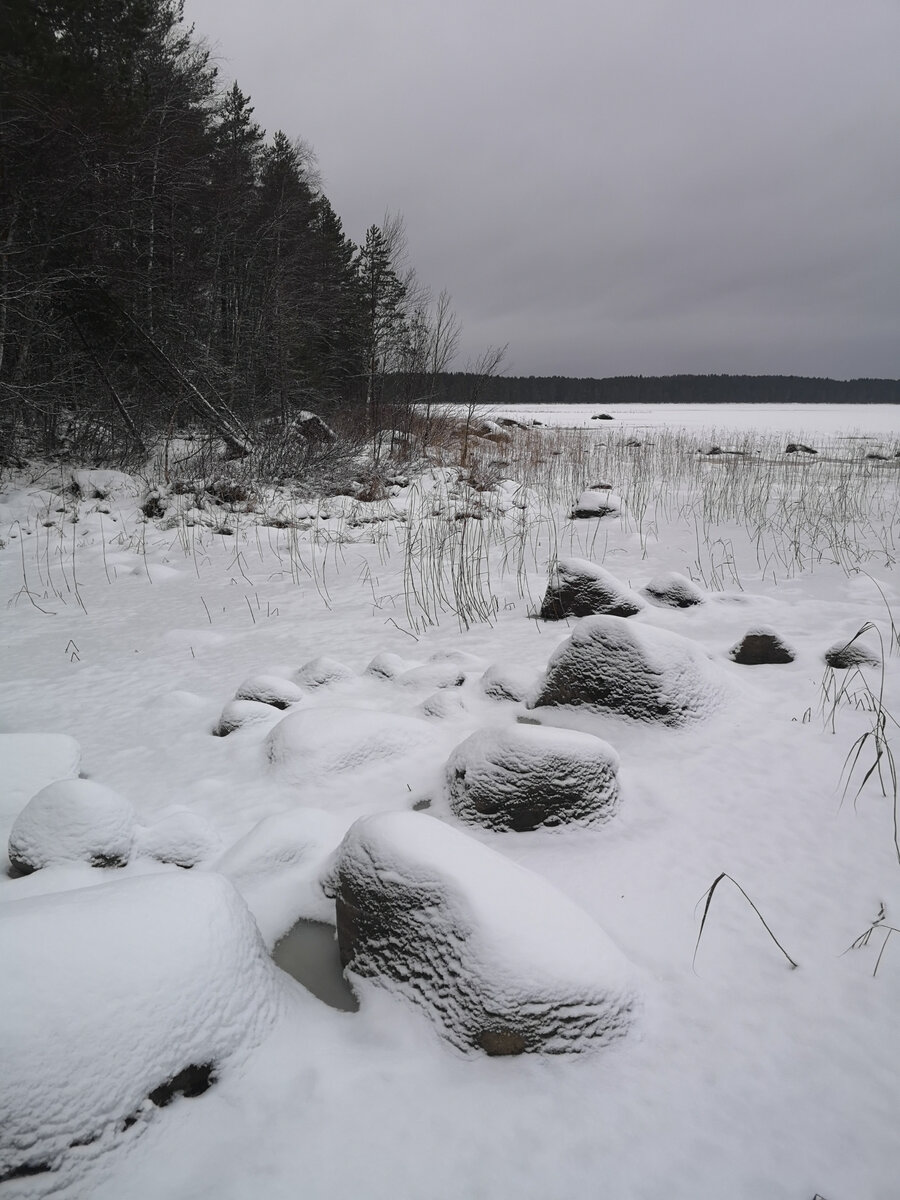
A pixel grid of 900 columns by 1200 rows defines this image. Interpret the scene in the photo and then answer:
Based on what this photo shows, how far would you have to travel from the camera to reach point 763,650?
303 cm

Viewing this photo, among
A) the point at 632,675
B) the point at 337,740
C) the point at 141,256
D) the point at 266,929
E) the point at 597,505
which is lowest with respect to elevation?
the point at 266,929

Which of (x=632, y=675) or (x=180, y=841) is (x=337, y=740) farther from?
(x=632, y=675)

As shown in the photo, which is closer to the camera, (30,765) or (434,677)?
(30,765)

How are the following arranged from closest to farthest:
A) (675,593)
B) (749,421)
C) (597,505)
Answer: (675,593)
(597,505)
(749,421)

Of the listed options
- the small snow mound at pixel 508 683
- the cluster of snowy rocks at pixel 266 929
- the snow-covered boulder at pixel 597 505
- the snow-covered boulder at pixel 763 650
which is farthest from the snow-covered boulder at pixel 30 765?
the snow-covered boulder at pixel 597 505

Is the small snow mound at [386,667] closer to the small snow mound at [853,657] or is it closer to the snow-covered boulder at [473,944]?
the snow-covered boulder at [473,944]

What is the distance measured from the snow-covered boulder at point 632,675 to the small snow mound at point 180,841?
4.73 feet

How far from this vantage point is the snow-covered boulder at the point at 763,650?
3.03m

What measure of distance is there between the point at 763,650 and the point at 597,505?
177 inches

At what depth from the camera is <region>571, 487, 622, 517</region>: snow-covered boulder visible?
23.9 ft

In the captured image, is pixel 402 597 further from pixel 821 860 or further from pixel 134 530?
pixel 134 530

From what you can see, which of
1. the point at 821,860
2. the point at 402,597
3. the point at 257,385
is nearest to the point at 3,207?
the point at 257,385

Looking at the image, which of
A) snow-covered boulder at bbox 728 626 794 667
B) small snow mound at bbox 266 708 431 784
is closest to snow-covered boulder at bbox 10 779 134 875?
small snow mound at bbox 266 708 431 784

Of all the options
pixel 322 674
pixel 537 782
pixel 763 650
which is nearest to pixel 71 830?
pixel 537 782
